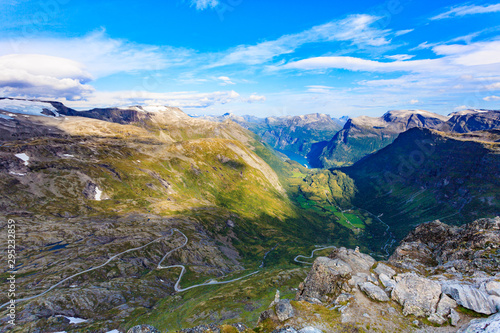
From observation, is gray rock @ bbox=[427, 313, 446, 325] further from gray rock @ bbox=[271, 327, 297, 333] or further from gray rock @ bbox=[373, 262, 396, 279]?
gray rock @ bbox=[271, 327, 297, 333]

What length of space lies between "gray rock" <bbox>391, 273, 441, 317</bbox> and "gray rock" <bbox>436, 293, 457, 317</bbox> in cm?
72

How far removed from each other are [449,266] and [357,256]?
19.5 m

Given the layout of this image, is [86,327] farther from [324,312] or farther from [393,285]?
[393,285]

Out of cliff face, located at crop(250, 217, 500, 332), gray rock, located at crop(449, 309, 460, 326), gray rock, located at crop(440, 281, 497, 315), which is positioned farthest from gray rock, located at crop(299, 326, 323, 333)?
gray rock, located at crop(440, 281, 497, 315)

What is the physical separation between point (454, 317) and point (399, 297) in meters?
8.09

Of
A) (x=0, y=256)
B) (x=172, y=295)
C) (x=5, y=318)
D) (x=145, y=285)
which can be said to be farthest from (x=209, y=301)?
(x=0, y=256)

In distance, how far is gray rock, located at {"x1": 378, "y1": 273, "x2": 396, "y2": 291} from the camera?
44.4 m

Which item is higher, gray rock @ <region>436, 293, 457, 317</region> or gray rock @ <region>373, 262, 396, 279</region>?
gray rock @ <region>436, 293, 457, 317</region>

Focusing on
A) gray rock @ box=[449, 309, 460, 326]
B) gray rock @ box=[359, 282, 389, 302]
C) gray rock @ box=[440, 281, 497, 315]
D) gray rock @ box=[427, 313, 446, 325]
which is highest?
gray rock @ box=[440, 281, 497, 315]

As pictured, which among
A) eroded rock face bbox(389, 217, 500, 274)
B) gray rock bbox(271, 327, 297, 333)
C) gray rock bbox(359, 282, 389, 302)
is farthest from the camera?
eroded rock face bbox(389, 217, 500, 274)

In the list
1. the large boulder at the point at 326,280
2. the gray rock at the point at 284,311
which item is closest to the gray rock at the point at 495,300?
the large boulder at the point at 326,280

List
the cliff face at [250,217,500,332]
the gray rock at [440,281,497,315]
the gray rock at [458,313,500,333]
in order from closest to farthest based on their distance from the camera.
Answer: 1. the gray rock at [458,313,500,333]
2. the gray rock at [440,281,497,315]
3. the cliff face at [250,217,500,332]

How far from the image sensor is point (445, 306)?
35906 mm

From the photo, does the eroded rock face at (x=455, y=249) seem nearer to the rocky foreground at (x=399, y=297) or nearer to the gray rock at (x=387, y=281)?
the rocky foreground at (x=399, y=297)
